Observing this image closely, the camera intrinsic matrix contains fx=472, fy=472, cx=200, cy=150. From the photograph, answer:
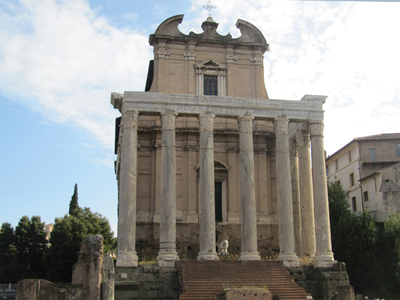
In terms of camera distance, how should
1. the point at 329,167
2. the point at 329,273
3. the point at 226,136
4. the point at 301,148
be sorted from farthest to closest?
the point at 329,167, the point at 226,136, the point at 301,148, the point at 329,273

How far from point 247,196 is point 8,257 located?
27.7m

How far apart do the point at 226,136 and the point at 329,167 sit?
78.1 ft

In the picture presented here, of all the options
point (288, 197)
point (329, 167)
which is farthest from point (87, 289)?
point (329, 167)

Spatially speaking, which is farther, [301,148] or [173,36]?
[173,36]

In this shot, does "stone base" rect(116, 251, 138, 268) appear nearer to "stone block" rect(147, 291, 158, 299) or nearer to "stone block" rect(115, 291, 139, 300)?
"stone block" rect(115, 291, 139, 300)

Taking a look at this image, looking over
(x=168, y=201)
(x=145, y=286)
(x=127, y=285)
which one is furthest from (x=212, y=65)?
(x=127, y=285)

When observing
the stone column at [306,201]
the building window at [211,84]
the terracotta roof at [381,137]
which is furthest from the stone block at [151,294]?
the terracotta roof at [381,137]

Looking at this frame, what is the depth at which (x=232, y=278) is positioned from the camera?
22.2m

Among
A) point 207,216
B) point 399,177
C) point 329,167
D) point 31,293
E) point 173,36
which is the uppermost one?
point 173,36

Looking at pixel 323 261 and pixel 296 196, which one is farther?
pixel 296 196

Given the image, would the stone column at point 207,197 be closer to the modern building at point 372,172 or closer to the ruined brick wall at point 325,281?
the ruined brick wall at point 325,281

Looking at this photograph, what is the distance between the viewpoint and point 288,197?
84.1 feet

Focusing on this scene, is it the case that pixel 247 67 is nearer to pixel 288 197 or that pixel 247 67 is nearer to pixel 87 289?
pixel 288 197

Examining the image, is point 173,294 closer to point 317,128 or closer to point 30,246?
point 317,128
